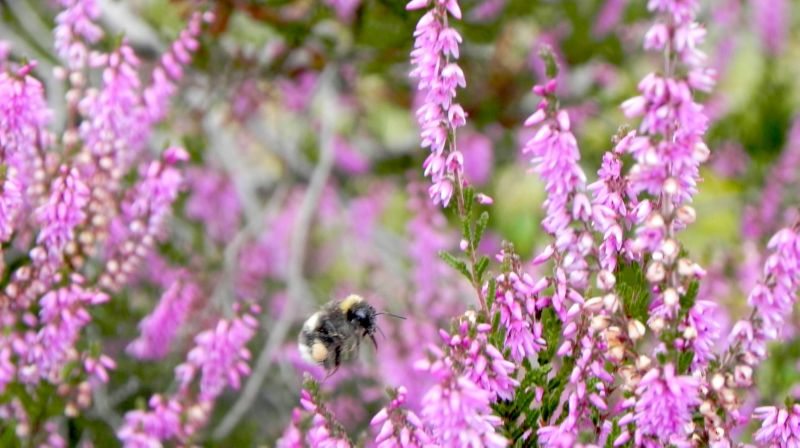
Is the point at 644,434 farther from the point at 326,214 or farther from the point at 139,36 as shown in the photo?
the point at 326,214

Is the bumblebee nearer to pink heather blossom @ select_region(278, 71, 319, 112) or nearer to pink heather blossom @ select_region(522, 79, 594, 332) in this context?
pink heather blossom @ select_region(522, 79, 594, 332)

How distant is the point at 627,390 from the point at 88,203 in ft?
5.70

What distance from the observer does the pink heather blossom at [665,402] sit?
5.26 ft

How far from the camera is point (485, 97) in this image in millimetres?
5250

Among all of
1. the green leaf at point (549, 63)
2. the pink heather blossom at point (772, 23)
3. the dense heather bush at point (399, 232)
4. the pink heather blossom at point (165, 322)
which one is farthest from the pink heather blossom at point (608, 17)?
the green leaf at point (549, 63)

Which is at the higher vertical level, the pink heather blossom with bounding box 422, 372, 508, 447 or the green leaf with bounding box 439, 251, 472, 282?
the green leaf with bounding box 439, 251, 472, 282

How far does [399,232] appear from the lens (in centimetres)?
761

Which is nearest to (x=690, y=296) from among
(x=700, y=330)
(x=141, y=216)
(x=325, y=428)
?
(x=700, y=330)

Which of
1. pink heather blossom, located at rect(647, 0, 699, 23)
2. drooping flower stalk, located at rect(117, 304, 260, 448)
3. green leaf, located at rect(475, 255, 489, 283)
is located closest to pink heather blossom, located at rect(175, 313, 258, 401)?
drooping flower stalk, located at rect(117, 304, 260, 448)

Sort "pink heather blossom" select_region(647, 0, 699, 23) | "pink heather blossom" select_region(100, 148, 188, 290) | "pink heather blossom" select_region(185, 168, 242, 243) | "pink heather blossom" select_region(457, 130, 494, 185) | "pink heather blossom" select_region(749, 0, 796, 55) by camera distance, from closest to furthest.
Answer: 1. "pink heather blossom" select_region(647, 0, 699, 23)
2. "pink heather blossom" select_region(100, 148, 188, 290)
3. "pink heather blossom" select_region(185, 168, 242, 243)
4. "pink heather blossom" select_region(457, 130, 494, 185)
5. "pink heather blossom" select_region(749, 0, 796, 55)

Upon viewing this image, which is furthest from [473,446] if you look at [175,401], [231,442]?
[231,442]

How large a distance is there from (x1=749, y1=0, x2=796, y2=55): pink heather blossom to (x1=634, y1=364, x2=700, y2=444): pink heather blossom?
4.95 meters

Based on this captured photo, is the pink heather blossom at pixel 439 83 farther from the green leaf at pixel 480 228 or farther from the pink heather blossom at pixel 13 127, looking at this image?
the pink heather blossom at pixel 13 127

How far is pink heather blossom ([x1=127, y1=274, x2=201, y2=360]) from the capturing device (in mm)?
3127
